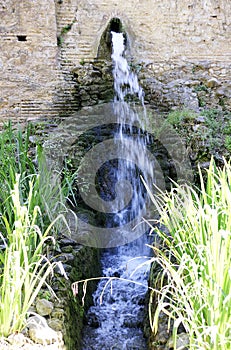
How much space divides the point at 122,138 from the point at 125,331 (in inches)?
113

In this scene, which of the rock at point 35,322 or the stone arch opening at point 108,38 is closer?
the rock at point 35,322

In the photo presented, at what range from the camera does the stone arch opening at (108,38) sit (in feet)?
22.4

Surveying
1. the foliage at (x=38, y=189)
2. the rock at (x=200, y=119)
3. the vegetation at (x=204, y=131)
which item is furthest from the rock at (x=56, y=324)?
the rock at (x=200, y=119)

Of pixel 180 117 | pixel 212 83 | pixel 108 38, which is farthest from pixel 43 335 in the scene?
pixel 108 38

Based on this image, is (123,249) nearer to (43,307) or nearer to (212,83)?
(43,307)

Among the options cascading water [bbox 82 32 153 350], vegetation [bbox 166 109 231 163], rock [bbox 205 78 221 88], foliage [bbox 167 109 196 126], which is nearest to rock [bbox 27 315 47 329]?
cascading water [bbox 82 32 153 350]

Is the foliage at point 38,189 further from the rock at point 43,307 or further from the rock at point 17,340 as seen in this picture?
the rock at point 17,340

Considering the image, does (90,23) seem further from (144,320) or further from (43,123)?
(144,320)

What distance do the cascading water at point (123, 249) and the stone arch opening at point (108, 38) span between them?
0.29 ft

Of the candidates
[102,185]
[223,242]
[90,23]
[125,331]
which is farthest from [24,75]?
[223,242]

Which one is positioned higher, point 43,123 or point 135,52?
point 135,52

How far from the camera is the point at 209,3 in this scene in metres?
7.29

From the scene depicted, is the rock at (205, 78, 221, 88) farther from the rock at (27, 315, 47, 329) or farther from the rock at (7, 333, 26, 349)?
the rock at (7, 333, 26, 349)

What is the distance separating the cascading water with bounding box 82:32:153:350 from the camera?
3.21 m
